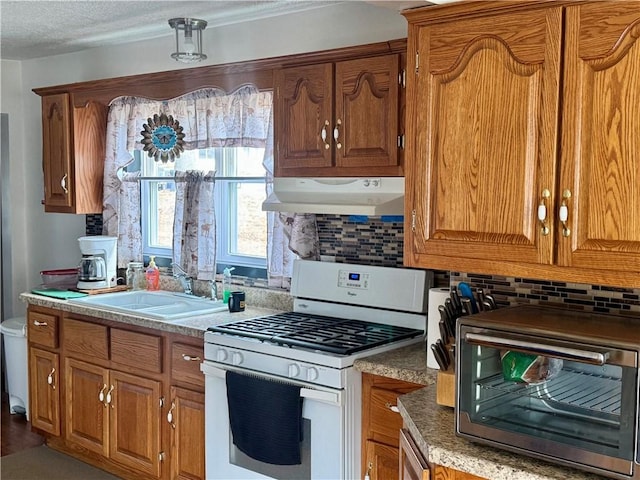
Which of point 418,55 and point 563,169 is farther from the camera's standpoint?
point 418,55

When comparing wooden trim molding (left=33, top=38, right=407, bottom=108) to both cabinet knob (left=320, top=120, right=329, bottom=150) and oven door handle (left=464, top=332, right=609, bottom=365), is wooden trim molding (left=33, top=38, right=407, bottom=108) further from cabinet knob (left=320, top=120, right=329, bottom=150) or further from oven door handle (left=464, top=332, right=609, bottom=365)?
oven door handle (left=464, top=332, right=609, bottom=365)

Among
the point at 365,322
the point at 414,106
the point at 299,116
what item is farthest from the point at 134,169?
the point at 414,106

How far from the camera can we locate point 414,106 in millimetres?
2334

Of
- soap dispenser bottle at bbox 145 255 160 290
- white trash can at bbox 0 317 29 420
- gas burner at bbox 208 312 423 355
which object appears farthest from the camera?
white trash can at bbox 0 317 29 420

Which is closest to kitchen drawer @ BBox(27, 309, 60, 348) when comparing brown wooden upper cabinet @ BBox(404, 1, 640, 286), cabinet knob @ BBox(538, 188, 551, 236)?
brown wooden upper cabinet @ BBox(404, 1, 640, 286)

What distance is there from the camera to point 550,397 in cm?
191

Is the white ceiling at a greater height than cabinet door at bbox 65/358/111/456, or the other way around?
the white ceiling

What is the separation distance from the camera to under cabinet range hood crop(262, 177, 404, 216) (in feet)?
9.44

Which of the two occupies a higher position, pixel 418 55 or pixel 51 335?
pixel 418 55

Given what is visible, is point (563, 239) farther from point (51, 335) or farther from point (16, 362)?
point (16, 362)

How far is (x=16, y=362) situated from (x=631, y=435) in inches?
155

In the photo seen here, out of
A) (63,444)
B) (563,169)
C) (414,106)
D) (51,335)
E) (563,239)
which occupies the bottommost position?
(63,444)

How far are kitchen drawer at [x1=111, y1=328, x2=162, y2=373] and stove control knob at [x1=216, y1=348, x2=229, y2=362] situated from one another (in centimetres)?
47

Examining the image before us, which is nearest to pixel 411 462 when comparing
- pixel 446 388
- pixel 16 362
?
pixel 446 388
